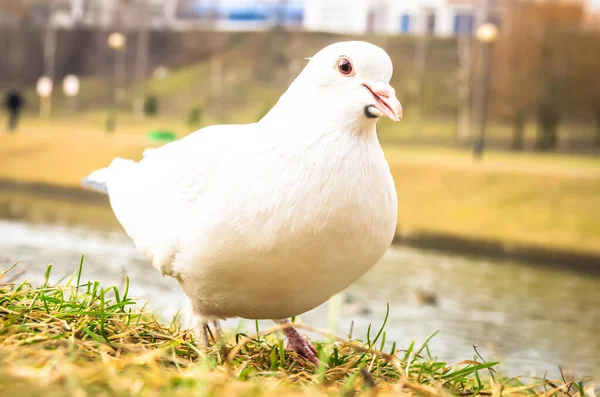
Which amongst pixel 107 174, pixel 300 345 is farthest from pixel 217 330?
pixel 107 174

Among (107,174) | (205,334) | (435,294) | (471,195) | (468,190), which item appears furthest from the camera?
(468,190)

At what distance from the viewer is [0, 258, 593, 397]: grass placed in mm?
1530

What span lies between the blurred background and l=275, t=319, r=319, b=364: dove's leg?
21 cm

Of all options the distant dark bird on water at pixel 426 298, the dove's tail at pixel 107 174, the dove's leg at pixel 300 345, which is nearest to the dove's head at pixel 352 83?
the dove's leg at pixel 300 345

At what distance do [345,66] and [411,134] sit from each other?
32607mm

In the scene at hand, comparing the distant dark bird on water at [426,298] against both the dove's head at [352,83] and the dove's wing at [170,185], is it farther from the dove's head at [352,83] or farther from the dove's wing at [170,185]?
the dove's head at [352,83]

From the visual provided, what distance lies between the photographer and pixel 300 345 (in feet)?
8.93

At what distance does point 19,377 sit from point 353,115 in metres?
1.26

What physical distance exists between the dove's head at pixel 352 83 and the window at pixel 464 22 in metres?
36.3

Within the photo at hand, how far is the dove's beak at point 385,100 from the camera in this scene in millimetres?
2236

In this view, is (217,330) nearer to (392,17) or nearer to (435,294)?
Answer: (435,294)

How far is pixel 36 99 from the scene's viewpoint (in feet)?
138

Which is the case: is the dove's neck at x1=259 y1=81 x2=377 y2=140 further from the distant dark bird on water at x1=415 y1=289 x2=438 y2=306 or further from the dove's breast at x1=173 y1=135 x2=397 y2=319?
the distant dark bird on water at x1=415 y1=289 x2=438 y2=306

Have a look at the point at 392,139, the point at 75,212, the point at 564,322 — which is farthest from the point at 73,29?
the point at 564,322
